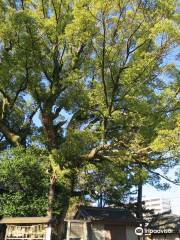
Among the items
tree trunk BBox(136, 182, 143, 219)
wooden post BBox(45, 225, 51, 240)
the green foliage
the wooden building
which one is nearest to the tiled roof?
the wooden building

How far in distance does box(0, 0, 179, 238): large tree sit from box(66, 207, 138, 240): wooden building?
539 centimetres

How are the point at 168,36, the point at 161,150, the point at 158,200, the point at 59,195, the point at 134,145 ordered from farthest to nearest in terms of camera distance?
the point at 158,200 < the point at 59,195 < the point at 134,145 < the point at 161,150 < the point at 168,36

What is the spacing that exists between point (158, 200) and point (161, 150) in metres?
81.9

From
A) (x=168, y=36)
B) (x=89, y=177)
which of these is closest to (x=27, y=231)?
(x=89, y=177)

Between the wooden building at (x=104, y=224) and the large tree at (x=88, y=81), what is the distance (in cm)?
539

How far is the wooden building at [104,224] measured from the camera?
77.9 ft

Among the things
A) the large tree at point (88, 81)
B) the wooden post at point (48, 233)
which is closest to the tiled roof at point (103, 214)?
the large tree at point (88, 81)

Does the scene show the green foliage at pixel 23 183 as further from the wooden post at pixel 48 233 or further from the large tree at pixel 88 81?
the wooden post at pixel 48 233

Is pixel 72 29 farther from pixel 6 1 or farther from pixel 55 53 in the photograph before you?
pixel 6 1

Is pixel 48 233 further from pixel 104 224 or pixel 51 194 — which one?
pixel 104 224

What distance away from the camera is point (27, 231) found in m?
14.0

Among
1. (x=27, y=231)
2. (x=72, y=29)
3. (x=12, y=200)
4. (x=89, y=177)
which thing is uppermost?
(x=72, y=29)

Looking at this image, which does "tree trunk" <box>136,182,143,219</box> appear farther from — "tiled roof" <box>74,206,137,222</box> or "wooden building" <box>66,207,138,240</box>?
"wooden building" <box>66,207,138,240</box>

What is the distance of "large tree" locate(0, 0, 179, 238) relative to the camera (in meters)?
13.7
